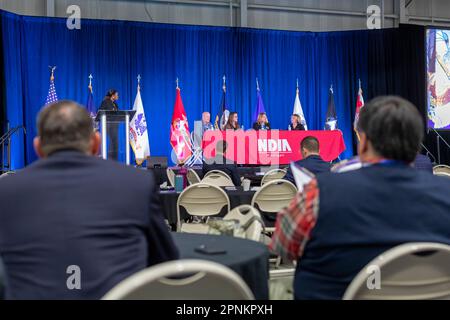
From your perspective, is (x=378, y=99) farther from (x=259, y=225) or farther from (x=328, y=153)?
(x=328, y=153)

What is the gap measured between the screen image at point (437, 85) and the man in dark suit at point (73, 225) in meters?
10.7

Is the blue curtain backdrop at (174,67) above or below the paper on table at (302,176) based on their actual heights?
above

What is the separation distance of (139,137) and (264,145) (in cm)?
308

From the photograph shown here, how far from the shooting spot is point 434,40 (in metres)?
10.7

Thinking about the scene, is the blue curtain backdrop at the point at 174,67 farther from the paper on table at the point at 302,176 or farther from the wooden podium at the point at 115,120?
the paper on table at the point at 302,176

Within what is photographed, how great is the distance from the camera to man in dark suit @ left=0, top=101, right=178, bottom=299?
1.21 metres

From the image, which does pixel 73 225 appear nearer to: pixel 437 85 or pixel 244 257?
pixel 244 257

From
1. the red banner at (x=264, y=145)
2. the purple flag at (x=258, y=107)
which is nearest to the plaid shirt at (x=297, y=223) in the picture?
the red banner at (x=264, y=145)

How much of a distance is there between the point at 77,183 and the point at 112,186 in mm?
90

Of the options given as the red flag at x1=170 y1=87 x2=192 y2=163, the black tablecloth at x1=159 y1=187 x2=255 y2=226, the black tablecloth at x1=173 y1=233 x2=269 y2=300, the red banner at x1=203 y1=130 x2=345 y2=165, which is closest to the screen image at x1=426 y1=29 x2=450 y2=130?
the red banner at x1=203 y1=130 x2=345 y2=165

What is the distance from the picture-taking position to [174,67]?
36.9ft

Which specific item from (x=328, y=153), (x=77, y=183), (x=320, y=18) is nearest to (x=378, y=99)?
(x=77, y=183)

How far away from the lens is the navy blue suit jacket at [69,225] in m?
1.21

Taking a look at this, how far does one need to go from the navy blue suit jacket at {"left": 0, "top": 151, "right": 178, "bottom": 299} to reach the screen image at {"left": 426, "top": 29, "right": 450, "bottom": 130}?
10.7 metres
